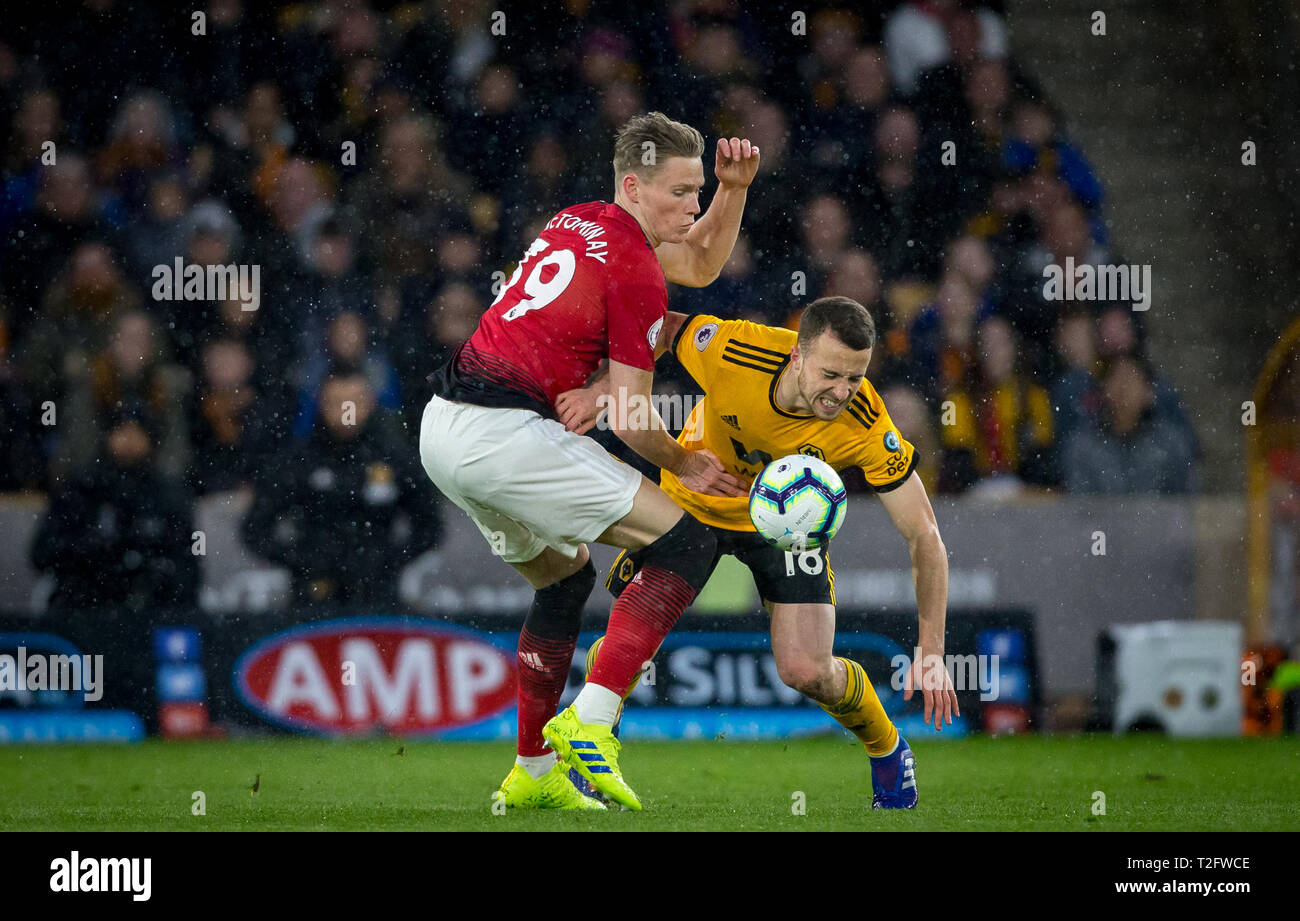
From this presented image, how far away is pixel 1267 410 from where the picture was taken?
975cm

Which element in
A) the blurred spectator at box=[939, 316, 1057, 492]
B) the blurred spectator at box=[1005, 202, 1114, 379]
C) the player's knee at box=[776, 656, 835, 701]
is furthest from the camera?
the blurred spectator at box=[1005, 202, 1114, 379]

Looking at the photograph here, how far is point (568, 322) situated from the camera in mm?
5047

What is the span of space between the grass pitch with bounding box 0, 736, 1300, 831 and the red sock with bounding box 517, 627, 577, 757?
264 mm

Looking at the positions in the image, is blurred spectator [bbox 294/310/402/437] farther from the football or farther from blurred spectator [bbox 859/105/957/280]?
the football

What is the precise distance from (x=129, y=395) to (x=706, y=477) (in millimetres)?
4831

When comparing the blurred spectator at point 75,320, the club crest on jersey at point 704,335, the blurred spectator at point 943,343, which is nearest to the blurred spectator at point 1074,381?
the blurred spectator at point 943,343

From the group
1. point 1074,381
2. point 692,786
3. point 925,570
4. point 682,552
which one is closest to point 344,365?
point 692,786

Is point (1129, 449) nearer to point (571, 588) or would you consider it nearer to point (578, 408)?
point (571, 588)

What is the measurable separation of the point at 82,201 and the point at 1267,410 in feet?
22.5

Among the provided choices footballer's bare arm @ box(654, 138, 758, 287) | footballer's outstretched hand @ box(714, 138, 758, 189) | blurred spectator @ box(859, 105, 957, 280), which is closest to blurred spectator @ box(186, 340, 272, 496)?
blurred spectator @ box(859, 105, 957, 280)

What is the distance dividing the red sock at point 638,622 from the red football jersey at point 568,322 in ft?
1.94

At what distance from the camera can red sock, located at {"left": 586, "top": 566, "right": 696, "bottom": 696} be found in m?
4.96

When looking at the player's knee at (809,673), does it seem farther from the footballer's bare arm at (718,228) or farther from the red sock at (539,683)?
the footballer's bare arm at (718,228)

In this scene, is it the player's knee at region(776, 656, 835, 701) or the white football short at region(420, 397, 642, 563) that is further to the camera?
the player's knee at region(776, 656, 835, 701)
